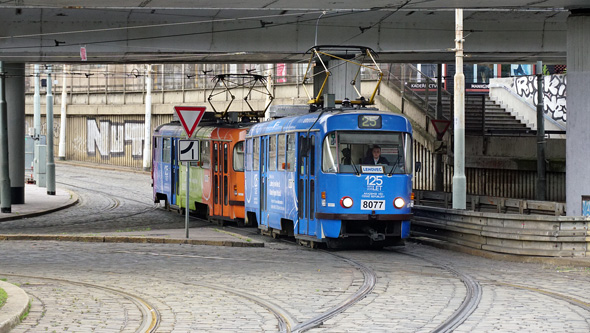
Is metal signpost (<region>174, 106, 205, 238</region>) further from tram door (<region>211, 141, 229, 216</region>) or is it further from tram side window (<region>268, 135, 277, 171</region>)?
tram door (<region>211, 141, 229, 216</region>)

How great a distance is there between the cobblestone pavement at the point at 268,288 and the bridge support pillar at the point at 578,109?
9.76 feet

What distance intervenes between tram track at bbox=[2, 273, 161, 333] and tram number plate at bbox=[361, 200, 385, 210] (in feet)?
21.6

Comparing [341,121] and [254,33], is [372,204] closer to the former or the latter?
[341,121]

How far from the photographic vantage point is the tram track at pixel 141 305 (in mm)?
9909

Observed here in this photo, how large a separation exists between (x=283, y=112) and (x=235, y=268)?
786cm

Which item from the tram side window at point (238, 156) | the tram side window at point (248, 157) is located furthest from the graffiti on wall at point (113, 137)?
the tram side window at point (248, 157)

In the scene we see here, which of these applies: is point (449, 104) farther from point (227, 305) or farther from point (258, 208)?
point (227, 305)

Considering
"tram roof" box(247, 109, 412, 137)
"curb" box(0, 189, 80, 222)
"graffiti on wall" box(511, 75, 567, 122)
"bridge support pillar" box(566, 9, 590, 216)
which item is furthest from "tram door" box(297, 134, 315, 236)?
"graffiti on wall" box(511, 75, 567, 122)

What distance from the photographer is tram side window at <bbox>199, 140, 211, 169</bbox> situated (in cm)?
2767

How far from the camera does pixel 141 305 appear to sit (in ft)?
37.4

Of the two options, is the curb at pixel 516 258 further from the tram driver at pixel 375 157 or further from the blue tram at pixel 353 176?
the tram driver at pixel 375 157

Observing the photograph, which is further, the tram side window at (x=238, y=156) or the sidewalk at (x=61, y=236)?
the tram side window at (x=238, y=156)

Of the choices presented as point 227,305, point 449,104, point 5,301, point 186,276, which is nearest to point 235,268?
point 186,276

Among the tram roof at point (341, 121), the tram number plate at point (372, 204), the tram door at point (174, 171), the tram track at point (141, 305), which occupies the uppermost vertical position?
the tram roof at point (341, 121)
